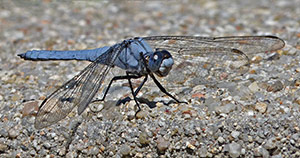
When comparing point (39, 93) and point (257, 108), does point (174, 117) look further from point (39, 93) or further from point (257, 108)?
point (39, 93)

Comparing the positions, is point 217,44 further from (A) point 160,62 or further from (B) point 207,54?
(A) point 160,62

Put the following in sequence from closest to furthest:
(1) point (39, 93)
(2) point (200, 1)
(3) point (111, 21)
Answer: (1) point (39, 93) → (3) point (111, 21) → (2) point (200, 1)

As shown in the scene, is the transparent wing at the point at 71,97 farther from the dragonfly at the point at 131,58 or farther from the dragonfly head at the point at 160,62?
the dragonfly head at the point at 160,62

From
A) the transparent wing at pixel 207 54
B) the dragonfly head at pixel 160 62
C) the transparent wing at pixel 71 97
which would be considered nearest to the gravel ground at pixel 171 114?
the transparent wing at pixel 207 54

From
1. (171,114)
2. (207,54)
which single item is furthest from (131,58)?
(207,54)

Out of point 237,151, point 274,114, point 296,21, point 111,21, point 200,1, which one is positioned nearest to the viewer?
point 237,151

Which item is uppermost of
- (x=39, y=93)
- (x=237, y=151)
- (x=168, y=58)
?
(x=168, y=58)

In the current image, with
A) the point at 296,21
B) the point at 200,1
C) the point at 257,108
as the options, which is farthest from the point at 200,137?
the point at 200,1
